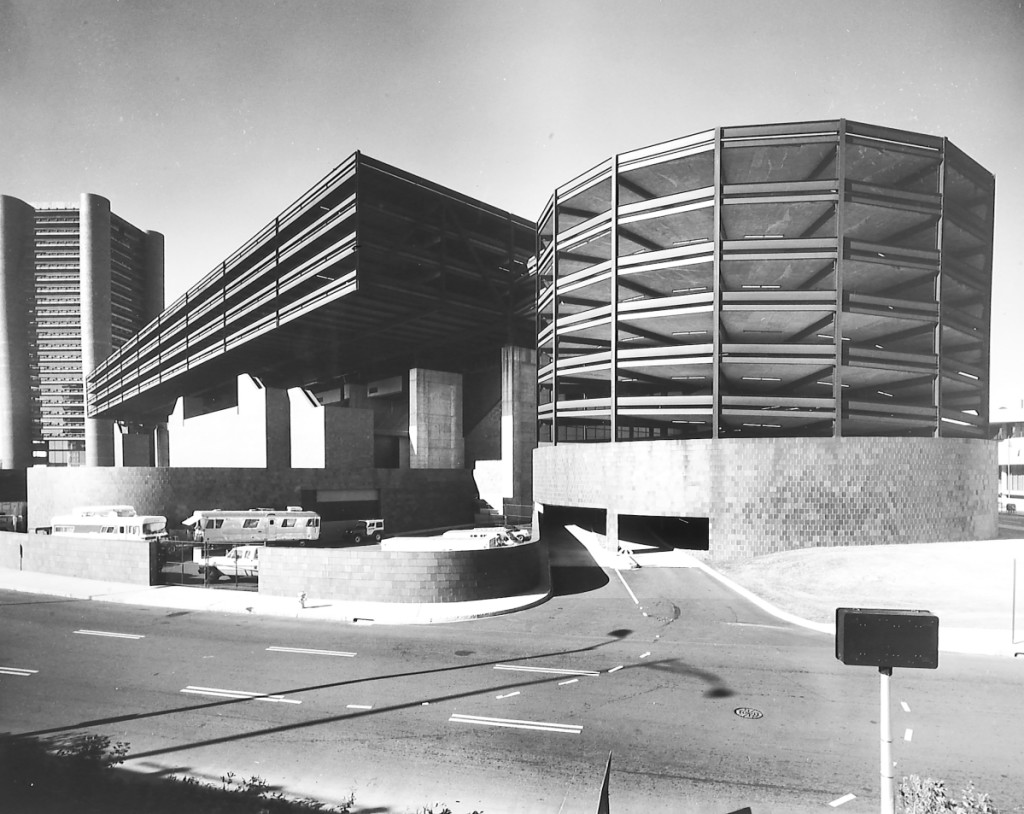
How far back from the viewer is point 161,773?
316 inches

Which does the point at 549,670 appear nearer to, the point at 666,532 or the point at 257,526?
the point at 257,526

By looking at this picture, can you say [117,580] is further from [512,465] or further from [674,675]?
[512,465]

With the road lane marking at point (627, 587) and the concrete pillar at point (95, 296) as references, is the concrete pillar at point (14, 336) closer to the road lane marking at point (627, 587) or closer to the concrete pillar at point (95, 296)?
the concrete pillar at point (95, 296)

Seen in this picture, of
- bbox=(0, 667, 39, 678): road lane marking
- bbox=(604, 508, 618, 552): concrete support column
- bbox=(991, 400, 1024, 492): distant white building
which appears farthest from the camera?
bbox=(991, 400, 1024, 492): distant white building

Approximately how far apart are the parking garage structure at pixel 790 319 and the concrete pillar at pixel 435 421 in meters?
15.3

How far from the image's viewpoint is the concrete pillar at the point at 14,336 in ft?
116

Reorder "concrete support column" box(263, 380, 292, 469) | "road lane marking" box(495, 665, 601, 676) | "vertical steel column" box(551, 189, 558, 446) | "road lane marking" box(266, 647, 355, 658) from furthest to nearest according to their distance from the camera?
"concrete support column" box(263, 380, 292, 469), "vertical steel column" box(551, 189, 558, 446), "road lane marking" box(266, 647, 355, 658), "road lane marking" box(495, 665, 601, 676)

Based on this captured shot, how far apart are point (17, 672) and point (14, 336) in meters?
56.4

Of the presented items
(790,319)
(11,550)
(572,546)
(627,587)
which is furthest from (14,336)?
(790,319)

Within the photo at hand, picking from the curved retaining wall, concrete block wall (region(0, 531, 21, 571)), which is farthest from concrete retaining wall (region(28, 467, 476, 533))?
the curved retaining wall

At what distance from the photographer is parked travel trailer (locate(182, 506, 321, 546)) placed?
32312mm

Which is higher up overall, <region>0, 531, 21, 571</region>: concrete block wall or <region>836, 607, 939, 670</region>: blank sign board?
<region>836, 607, 939, 670</region>: blank sign board

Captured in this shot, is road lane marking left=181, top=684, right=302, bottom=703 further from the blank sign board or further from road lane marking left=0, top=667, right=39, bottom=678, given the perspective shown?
the blank sign board

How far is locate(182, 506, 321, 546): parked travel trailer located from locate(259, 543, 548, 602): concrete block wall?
13902 millimetres
